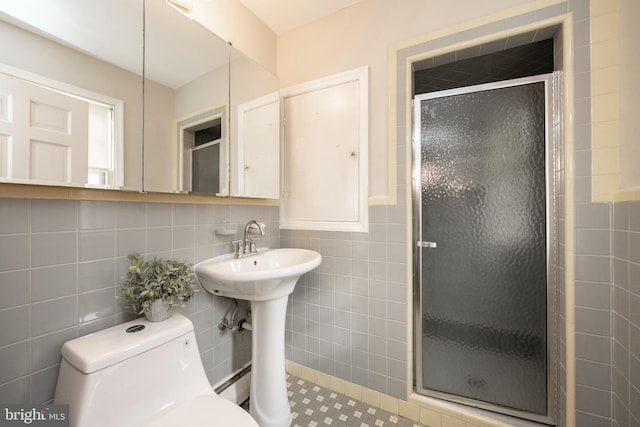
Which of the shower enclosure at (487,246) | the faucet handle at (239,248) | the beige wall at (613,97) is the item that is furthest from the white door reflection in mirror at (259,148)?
the beige wall at (613,97)

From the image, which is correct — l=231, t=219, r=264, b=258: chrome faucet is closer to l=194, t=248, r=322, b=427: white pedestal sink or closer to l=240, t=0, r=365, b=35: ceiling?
l=194, t=248, r=322, b=427: white pedestal sink

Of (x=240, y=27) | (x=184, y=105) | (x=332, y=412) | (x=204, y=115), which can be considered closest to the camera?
(x=184, y=105)

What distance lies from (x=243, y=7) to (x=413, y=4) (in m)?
1.00

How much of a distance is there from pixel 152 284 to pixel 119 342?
0.20 meters

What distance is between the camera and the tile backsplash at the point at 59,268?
29.2 inches

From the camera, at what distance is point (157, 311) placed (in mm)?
962

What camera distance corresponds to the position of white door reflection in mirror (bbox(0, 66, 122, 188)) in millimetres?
724

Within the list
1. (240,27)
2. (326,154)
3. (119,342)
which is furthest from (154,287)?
(240,27)

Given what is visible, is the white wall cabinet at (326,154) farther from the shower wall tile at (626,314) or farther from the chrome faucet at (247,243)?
the shower wall tile at (626,314)

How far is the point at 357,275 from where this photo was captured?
1.52 metres

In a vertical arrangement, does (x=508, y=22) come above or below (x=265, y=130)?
above

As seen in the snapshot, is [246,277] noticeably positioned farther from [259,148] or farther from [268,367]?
[259,148]

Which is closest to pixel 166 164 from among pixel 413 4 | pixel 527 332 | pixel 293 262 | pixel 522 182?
pixel 293 262

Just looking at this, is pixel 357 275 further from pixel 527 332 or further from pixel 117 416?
pixel 117 416
